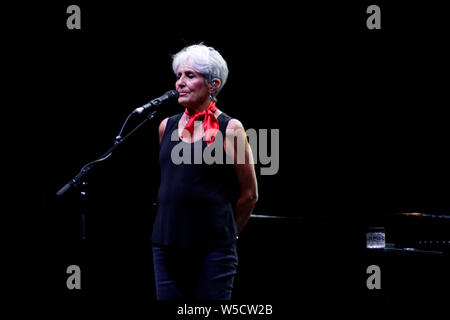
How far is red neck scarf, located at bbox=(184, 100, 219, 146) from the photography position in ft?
5.57

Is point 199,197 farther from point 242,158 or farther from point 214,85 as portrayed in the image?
point 214,85

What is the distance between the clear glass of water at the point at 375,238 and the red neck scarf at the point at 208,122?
66.1 inches

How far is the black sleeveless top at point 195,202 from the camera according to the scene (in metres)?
1.62

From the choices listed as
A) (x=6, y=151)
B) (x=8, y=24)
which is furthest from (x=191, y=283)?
(x=8, y=24)

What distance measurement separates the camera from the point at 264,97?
3.89 m

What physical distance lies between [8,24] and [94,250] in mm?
1484

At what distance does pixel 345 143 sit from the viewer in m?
3.74

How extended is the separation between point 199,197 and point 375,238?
5.77 feet

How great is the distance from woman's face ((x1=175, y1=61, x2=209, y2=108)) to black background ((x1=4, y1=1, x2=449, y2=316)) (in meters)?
1.30

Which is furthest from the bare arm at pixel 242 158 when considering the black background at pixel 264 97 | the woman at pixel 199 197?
the black background at pixel 264 97

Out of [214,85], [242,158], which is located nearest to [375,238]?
[242,158]

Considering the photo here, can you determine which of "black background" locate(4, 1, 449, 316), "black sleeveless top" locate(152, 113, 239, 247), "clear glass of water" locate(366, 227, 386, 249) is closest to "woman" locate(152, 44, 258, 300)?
"black sleeveless top" locate(152, 113, 239, 247)

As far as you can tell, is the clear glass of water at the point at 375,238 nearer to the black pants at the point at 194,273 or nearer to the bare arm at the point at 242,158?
the bare arm at the point at 242,158

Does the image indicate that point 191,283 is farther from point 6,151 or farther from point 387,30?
point 387,30
